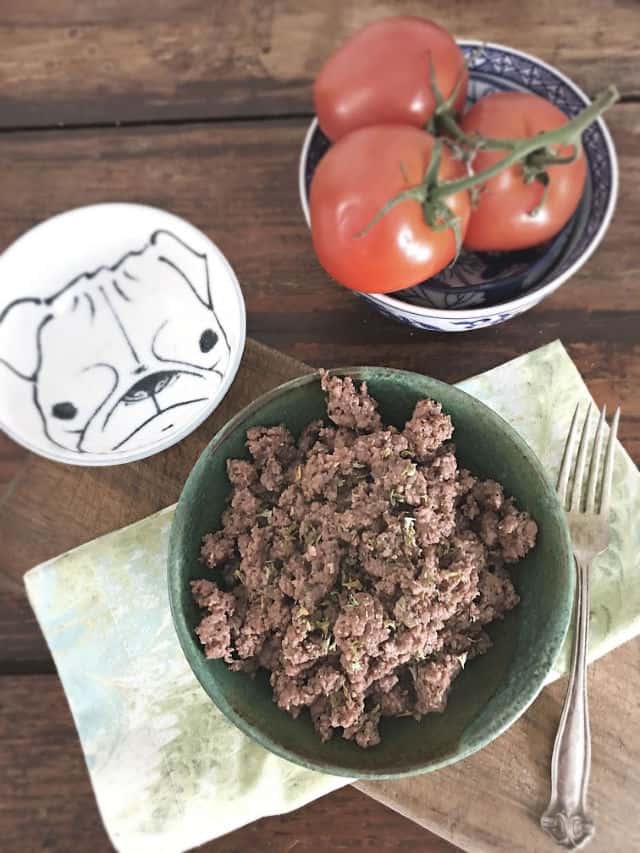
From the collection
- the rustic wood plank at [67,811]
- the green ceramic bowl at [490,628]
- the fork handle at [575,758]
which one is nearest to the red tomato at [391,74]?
the green ceramic bowl at [490,628]

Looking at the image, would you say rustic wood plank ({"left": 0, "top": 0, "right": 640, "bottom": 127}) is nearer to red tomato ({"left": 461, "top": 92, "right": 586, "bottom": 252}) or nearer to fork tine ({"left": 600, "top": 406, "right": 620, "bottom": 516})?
red tomato ({"left": 461, "top": 92, "right": 586, "bottom": 252})

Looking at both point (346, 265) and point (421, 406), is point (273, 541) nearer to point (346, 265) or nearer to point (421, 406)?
point (421, 406)

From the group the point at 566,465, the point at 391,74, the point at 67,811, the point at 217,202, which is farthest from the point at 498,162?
the point at 67,811

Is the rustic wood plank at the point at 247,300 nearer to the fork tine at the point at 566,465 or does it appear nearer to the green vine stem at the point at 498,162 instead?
the fork tine at the point at 566,465

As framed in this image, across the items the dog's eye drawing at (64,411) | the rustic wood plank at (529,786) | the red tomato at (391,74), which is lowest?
the rustic wood plank at (529,786)

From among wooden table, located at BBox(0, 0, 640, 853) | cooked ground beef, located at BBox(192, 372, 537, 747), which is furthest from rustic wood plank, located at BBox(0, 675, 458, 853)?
cooked ground beef, located at BBox(192, 372, 537, 747)

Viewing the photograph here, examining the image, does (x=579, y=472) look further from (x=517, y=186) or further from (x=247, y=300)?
(x=247, y=300)
